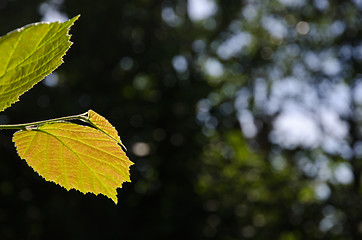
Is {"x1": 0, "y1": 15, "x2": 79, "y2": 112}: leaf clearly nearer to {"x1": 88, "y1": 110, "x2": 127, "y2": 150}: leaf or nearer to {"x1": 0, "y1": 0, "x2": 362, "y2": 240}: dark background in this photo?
{"x1": 88, "y1": 110, "x2": 127, "y2": 150}: leaf

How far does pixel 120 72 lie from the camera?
5129mm

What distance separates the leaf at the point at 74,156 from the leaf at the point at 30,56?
0.08 m

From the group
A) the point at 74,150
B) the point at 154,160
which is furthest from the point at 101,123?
the point at 154,160

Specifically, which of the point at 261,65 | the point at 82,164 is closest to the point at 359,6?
the point at 261,65

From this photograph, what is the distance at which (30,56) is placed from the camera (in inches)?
11.1

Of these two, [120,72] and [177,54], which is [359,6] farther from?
[120,72]

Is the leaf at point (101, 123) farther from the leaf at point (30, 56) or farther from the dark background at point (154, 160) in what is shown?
the dark background at point (154, 160)

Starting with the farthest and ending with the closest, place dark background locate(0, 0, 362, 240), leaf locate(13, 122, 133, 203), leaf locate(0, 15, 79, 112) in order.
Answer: dark background locate(0, 0, 362, 240) < leaf locate(13, 122, 133, 203) < leaf locate(0, 15, 79, 112)

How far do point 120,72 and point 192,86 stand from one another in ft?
2.59

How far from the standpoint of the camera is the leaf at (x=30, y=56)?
0.88ft

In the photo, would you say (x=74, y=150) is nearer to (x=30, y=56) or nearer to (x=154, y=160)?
(x=30, y=56)

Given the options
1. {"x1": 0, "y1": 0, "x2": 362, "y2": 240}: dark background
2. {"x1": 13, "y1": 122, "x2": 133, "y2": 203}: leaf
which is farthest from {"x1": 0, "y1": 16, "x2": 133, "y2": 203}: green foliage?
{"x1": 0, "y1": 0, "x2": 362, "y2": 240}: dark background

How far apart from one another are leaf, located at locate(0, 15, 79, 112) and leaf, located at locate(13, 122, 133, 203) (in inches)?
3.1

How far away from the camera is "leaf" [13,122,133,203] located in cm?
38
